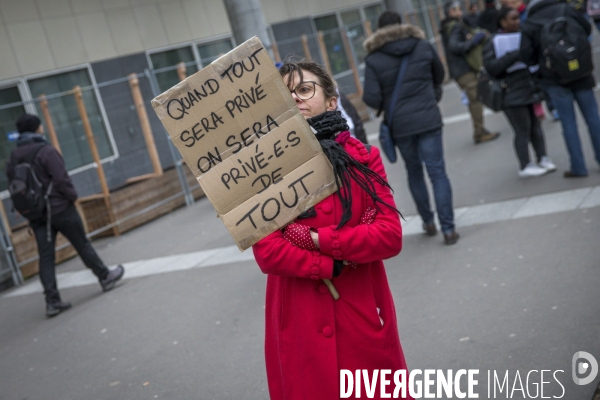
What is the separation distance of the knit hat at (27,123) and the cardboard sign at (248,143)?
5.47 meters

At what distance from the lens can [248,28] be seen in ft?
35.9

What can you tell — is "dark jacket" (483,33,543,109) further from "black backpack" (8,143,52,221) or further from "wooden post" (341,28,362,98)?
"wooden post" (341,28,362,98)

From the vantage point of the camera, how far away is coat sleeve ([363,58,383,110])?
7027mm

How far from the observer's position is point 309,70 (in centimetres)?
295

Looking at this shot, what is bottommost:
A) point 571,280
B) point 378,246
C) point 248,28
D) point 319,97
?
point 571,280

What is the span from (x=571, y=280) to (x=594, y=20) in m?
6.47

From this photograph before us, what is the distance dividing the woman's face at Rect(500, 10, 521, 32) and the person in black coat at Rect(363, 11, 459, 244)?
1.68m

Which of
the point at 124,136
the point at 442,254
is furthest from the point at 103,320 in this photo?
the point at 124,136

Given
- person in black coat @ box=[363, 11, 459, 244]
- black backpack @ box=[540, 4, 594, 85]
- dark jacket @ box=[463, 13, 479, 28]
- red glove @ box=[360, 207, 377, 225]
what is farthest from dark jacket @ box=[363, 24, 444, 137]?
dark jacket @ box=[463, 13, 479, 28]

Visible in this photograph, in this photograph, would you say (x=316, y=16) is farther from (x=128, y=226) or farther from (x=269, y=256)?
(x=269, y=256)

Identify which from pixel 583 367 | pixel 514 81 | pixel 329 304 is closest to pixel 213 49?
pixel 514 81

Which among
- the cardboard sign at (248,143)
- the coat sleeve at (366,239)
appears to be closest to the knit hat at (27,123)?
the cardboard sign at (248,143)

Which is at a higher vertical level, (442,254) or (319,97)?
(319,97)

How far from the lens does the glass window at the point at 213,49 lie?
17.2m
